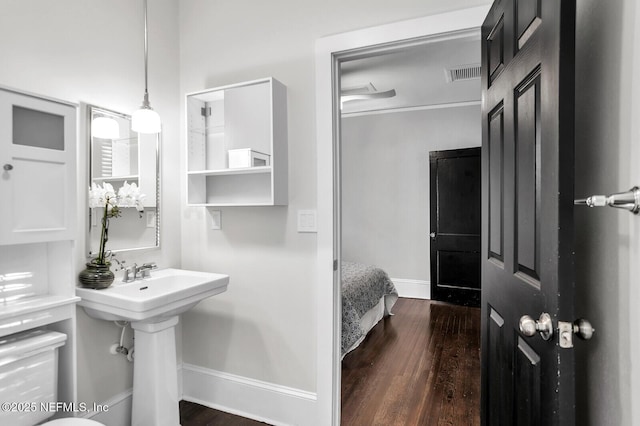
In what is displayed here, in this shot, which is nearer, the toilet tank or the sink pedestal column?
the toilet tank

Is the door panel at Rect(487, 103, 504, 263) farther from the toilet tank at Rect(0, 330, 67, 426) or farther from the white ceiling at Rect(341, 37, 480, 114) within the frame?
the toilet tank at Rect(0, 330, 67, 426)

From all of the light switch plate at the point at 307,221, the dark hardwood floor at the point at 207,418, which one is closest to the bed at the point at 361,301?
the dark hardwood floor at the point at 207,418

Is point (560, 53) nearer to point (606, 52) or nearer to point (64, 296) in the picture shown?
point (606, 52)

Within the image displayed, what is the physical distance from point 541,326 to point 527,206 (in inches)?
14.6

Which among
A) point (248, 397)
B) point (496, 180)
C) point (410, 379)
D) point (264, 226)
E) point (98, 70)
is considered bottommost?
point (410, 379)

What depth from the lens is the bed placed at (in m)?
3.08

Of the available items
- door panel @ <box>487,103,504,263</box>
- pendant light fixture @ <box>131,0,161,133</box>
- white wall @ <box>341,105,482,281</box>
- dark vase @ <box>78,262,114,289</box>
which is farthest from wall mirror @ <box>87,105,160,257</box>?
white wall @ <box>341,105,482,281</box>

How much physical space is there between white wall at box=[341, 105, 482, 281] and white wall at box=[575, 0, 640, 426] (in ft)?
13.0

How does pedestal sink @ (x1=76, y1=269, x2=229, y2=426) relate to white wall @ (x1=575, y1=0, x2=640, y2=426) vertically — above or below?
below

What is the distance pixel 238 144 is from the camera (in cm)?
225

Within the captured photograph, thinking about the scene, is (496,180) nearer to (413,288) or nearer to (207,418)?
(207,418)


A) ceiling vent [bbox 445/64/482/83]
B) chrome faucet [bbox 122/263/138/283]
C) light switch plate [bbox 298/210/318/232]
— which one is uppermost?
ceiling vent [bbox 445/64/482/83]

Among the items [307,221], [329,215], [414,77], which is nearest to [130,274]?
[307,221]

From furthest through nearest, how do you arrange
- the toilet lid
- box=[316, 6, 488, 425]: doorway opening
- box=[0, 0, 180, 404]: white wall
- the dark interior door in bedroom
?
1. the dark interior door in bedroom
2. box=[316, 6, 488, 425]: doorway opening
3. box=[0, 0, 180, 404]: white wall
4. the toilet lid
